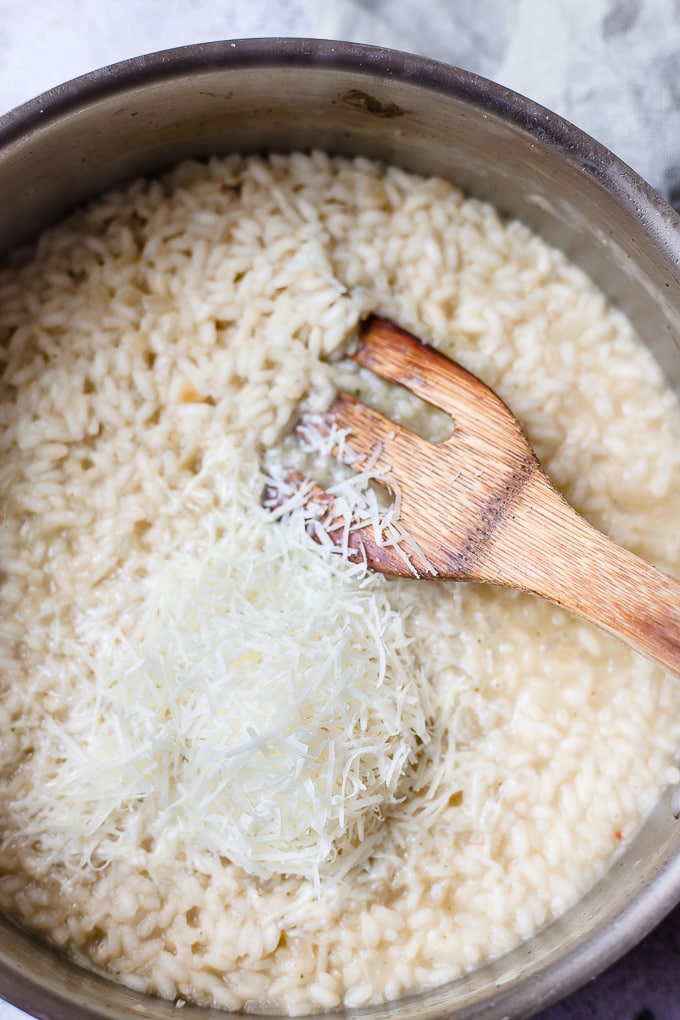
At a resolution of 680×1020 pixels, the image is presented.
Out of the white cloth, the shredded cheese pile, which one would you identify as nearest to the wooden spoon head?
the shredded cheese pile

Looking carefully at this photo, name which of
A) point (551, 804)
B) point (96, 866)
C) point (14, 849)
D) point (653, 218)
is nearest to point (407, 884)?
point (551, 804)

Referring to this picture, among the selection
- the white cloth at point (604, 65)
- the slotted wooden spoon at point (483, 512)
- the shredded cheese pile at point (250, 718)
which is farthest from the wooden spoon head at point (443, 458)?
the white cloth at point (604, 65)

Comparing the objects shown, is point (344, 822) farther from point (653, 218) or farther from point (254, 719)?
point (653, 218)

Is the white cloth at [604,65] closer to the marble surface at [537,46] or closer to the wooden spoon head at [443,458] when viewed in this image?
the marble surface at [537,46]

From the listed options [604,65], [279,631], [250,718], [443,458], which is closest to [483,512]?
[443,458]

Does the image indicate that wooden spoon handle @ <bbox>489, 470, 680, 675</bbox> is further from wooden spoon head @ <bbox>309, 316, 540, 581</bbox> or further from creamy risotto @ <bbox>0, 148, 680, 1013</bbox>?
creamy risotto @ <bbox>0, 148, 680, 1013</bbox>

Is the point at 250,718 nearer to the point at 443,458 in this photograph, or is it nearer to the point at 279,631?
the point at 279,631
